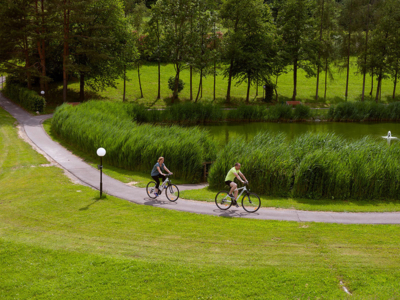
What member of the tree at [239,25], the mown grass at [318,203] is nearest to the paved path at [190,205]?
the mown grass at [318,203]

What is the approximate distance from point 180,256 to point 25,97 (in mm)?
42049

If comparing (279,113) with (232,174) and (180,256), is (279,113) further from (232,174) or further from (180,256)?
(180,256)

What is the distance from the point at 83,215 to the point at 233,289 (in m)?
8.65

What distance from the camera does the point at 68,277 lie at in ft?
40.0

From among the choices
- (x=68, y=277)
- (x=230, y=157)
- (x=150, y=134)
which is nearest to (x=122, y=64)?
(x=150, y=134)

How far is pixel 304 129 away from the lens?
44938 millimetres

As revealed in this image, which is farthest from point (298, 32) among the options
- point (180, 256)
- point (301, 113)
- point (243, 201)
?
point (180, 256)

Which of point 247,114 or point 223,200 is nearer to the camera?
point 223,200

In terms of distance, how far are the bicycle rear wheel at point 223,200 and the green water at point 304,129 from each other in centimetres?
2150

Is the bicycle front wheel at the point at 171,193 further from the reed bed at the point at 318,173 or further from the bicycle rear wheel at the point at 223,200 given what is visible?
the reed bed at the point at 318,173

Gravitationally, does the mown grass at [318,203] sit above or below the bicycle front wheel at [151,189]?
below

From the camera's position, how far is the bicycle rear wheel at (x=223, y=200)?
17.9 meters

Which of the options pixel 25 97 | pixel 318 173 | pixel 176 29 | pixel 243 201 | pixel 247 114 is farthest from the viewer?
pixel 176 29

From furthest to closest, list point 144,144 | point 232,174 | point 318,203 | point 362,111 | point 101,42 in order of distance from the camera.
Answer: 1. point 101,42
2. point 362,111
3. point 144,144
4. point 318,203
5. point 232,174
